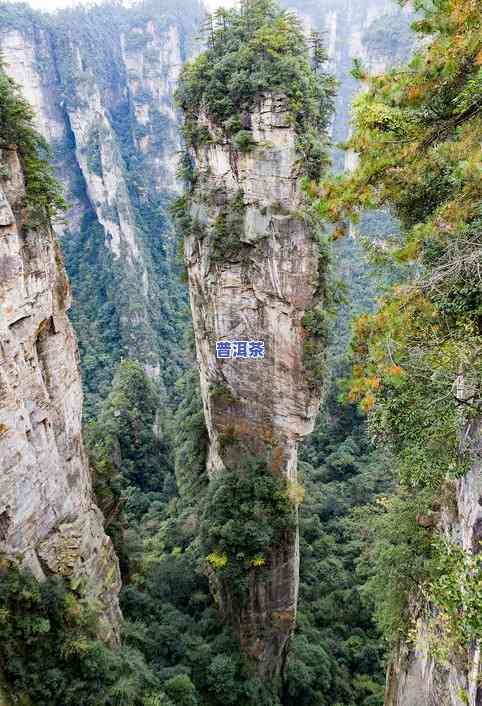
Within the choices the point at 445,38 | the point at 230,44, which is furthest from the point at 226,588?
the point at 230,44

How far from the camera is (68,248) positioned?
5912 cm

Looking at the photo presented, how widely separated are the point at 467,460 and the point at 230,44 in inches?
513

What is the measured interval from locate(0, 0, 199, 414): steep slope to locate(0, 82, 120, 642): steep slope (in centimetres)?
3146

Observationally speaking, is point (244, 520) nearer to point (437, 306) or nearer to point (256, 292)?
point (256, 292)

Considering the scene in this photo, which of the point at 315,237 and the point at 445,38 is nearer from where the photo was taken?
the point at 445,38

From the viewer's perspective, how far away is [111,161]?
55.5m

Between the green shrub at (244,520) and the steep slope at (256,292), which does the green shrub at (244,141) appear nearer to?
the steep slope at (256,292)

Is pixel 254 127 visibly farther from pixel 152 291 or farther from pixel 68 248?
pixel 68 248

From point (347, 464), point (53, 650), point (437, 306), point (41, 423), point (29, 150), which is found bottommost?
point (53, 650)

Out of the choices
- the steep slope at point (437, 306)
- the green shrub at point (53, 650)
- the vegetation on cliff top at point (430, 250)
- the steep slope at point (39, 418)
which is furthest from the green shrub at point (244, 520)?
the vegetation on cliff top at point (430, 250)

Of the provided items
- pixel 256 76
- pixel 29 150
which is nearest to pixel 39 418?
pixel 29 150

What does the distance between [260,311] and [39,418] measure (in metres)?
7.08

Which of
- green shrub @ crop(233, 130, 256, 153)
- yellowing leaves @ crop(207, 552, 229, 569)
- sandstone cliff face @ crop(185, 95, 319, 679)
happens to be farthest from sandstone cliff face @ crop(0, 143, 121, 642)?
green shrub @ crop(233, 130, 256, 153)

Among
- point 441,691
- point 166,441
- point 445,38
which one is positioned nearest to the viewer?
point 445,38
